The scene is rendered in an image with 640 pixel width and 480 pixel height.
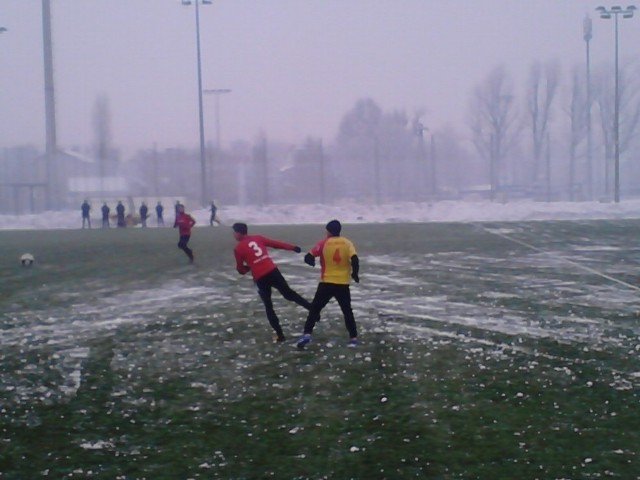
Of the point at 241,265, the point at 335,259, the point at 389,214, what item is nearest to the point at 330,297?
the point at 335,259

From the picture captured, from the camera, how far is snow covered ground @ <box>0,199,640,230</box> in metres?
47.8

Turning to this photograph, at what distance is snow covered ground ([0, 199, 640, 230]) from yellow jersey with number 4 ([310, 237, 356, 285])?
1494 inches

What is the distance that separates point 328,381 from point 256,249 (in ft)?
8.74

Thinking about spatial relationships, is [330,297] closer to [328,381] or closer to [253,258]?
[253,258]

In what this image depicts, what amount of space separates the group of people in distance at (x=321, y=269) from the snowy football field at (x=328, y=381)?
0.37 m

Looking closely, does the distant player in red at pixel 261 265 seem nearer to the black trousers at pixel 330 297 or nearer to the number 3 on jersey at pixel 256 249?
the number 3 on jersey at pixel 256 249

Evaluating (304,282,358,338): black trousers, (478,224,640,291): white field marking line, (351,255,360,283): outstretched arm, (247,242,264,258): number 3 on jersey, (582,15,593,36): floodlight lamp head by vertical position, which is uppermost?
(582,15,593,36): floodlight lamp head

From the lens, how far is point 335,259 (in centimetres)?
1002

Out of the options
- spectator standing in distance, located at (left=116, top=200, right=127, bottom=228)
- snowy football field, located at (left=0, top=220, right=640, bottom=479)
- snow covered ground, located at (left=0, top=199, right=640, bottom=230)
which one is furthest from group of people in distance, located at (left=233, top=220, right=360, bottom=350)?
snow covered ground, located at (left=0, top=199, right=640, bottom=230)

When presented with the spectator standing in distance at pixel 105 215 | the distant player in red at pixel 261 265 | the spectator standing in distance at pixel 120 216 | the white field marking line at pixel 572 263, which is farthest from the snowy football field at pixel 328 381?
the spectator standing in distance at pixel 120 216

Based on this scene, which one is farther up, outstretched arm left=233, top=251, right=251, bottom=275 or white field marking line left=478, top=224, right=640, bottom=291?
outstretched arm left=233, top=251, right=251, bottom=275

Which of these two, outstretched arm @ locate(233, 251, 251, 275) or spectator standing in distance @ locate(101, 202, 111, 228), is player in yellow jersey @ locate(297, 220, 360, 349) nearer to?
outstretched arm @ locate(233, 251, 251, 275)

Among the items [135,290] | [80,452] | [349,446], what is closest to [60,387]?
[80,452]

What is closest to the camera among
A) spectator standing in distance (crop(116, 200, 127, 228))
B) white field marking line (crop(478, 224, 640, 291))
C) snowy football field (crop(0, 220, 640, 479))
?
snowy football field (crop(0, 220, 640, 479))
